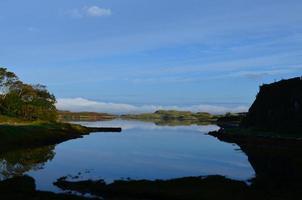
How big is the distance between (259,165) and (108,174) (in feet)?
69.6

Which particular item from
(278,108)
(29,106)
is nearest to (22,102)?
(29,106)

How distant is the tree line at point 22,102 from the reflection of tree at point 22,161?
62.1 meters

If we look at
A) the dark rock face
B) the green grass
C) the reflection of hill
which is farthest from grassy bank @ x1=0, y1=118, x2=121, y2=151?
the dark rock face

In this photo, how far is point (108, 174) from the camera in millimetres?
45656

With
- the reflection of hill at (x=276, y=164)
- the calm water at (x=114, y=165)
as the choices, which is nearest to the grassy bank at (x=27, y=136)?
the calm water at (x=114, y=165)

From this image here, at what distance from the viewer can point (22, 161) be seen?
2190 inches

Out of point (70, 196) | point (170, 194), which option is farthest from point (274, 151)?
point (70, 196)

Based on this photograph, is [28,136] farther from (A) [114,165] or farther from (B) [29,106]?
(B) [29,106]

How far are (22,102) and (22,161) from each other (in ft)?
266

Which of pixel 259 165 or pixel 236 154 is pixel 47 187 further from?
pixel 236 154

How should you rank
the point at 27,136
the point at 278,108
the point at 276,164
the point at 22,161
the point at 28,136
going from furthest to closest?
the point at 278,108 → the point at 28,136 → the point at 27,136 → the point at 276,164 → the point at 22,161

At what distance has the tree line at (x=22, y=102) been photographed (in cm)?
13038

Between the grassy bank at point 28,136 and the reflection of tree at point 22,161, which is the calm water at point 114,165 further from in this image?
the grassy bank at point 28,136

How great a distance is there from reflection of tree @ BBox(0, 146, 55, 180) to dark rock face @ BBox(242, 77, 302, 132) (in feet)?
182
